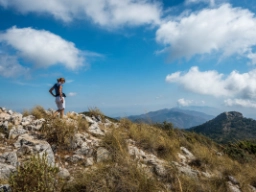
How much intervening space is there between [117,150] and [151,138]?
96.8 inches

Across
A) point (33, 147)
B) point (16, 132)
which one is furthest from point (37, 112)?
point (33, 147)

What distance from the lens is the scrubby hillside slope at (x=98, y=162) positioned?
5.92m

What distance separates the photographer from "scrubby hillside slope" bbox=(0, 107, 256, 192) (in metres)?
5.92

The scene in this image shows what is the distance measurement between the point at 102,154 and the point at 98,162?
0.53 m

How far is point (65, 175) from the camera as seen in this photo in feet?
22.3

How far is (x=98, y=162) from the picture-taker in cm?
783

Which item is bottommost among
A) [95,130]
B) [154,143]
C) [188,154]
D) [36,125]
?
[188,154]

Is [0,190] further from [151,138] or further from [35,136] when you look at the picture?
[151,138]

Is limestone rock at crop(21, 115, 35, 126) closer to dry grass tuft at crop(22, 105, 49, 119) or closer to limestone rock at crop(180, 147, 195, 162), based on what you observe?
dry grass tuft at crop(22, 105, 49, 119)

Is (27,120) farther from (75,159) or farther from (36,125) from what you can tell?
(75,159)

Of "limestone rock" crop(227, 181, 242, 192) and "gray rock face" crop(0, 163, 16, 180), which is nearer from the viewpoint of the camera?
"gray rock face" crop(0, 163, 16, 180)

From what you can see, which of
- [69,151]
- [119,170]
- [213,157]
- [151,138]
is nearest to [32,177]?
[119,170]

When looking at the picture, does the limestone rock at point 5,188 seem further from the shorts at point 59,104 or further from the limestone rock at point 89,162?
the shorts at point 59,104

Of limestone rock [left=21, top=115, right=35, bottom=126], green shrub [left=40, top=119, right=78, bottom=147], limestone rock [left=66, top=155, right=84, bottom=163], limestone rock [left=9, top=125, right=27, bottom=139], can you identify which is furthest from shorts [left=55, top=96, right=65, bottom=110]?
limestone rock [left=66, top=155, right=84, bottom=163]
